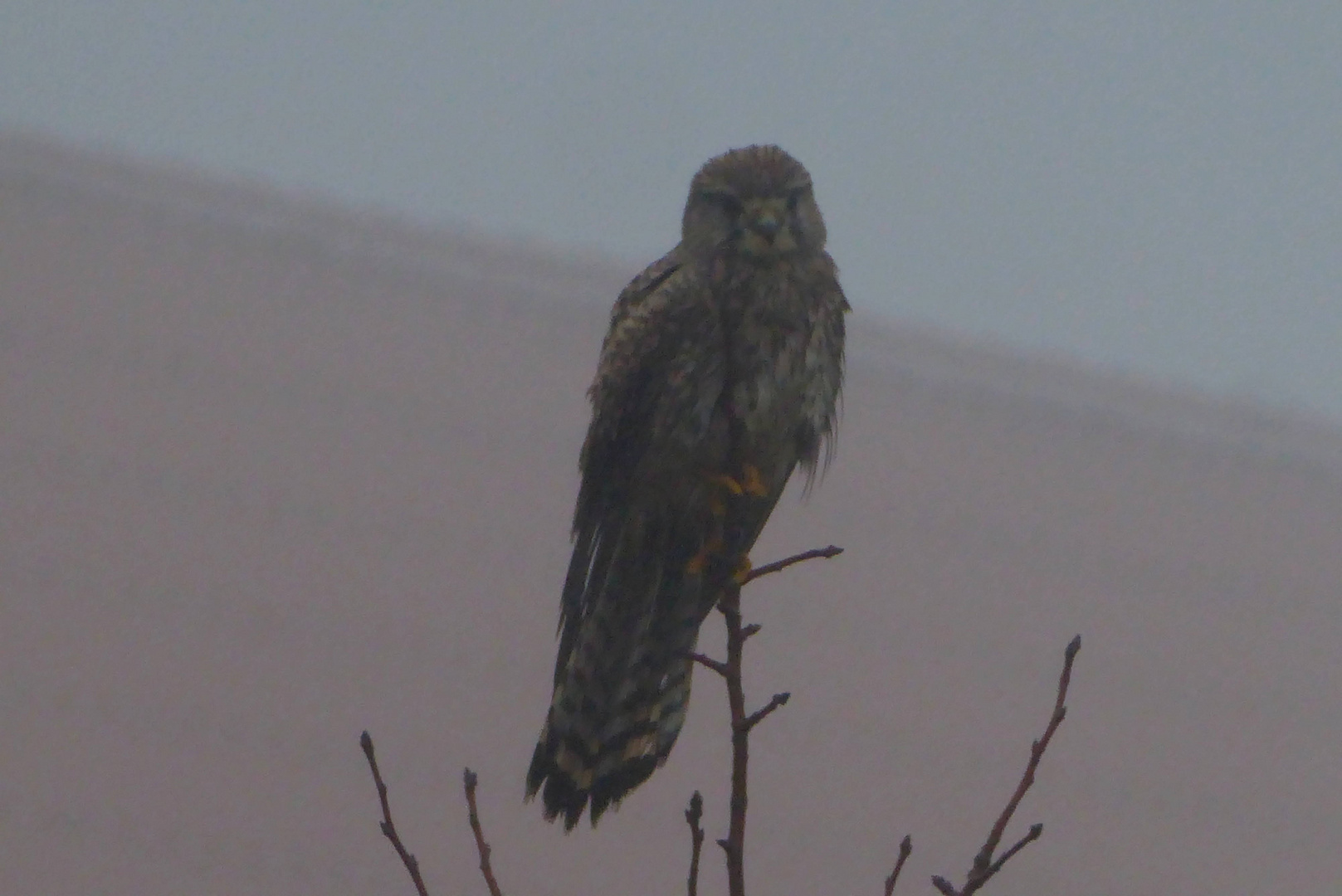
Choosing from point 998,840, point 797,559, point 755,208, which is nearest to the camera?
point 998,840

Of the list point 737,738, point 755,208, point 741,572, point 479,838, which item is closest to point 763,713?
point 737,738

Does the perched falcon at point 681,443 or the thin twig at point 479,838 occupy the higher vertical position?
the perched falcon at point 681,443

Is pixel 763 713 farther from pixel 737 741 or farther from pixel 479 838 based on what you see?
pixel 479 838

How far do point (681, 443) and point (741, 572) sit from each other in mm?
243

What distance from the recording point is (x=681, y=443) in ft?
5.69

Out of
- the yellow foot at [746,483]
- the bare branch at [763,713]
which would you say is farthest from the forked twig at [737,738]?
the yellow foot at [746,483]

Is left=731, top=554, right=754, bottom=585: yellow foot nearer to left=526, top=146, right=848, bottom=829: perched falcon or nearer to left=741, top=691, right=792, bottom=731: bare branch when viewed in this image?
left=526, top=146, right=848, bottom=829: perched falcon

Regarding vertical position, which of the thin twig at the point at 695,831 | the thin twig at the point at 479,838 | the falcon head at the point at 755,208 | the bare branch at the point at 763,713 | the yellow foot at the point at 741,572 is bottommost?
the thin twig at the point at 479,838

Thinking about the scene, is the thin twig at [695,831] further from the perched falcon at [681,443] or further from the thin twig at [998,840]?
the perched falcon at [681,443]

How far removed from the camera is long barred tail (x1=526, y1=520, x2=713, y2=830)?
66.3 inches

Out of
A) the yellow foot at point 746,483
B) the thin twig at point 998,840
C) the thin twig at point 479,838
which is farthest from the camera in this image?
the yellow foot at point 746,483

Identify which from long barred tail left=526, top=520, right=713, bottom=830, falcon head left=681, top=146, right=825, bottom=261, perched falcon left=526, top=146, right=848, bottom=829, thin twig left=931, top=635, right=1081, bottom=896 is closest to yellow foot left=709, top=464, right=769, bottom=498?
perched falcon left=526, top=146, right=848, bottom=829

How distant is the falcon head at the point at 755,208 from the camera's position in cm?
171

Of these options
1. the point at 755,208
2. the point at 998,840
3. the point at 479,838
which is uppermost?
the point at 755,208
